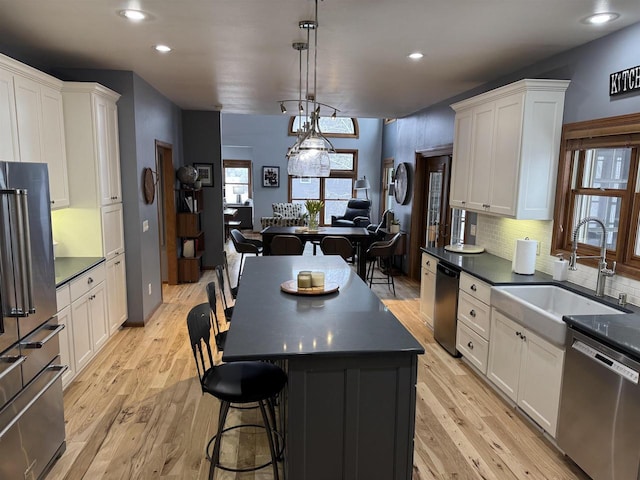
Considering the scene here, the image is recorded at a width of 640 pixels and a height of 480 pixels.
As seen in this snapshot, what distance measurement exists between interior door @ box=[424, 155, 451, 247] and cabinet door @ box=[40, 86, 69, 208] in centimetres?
440

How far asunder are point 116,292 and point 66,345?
111cm

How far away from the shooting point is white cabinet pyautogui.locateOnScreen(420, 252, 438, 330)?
15.2 feet

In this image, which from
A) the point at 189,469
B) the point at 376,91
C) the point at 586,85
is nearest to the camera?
the point at 189,469

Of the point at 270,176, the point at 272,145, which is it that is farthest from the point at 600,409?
the point at 272,145

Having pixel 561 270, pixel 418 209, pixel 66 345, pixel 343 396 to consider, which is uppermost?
pixel 418 209

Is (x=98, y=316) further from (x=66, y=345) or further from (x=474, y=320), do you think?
(x=474, y=320)

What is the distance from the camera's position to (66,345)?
3.31 m

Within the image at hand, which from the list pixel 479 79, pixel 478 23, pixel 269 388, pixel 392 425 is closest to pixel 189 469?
pixel 269 388

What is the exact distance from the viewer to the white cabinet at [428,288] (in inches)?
182

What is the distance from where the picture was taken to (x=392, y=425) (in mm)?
2088

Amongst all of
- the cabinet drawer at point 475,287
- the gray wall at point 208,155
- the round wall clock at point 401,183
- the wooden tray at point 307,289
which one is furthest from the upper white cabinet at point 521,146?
the gray wall at point 208,155

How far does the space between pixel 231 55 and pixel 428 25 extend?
1.67 metres

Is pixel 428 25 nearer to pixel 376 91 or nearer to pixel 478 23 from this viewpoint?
pixel 478 23

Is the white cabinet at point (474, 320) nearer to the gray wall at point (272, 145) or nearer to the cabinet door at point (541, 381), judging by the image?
the cabinet door at point (541, 381)
